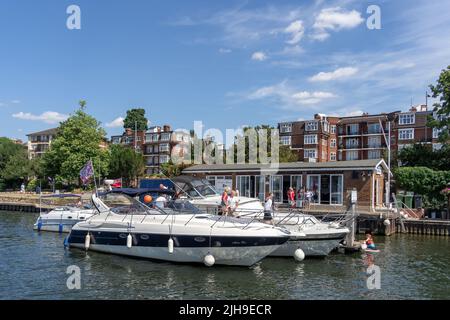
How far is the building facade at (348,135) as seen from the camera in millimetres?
74812

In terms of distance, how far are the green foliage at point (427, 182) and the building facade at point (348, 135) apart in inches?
1494

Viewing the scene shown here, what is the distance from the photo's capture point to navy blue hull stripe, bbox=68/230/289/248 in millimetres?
15828

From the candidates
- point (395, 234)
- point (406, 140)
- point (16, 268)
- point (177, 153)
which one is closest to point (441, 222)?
point (395, 234)

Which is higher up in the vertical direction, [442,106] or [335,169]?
[442,106]

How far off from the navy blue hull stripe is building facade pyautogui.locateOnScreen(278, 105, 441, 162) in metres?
65.1

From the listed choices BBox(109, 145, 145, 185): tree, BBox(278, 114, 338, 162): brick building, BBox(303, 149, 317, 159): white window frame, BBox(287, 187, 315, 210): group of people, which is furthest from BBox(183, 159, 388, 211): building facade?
BBox(278, 114, 338, 162): brick building

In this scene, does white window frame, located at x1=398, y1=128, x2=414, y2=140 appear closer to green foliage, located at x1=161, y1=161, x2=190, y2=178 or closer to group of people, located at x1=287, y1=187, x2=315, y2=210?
green foliage, located at x1=161, y1=161, x2=190, y2=178

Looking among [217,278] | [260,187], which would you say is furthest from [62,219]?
[260,187]

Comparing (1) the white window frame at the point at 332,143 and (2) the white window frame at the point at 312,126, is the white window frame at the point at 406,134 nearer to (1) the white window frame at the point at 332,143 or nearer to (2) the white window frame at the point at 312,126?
(1) the white window frame at the point at 332,143

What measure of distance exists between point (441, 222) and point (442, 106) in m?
20.6

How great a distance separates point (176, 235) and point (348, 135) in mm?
71639
